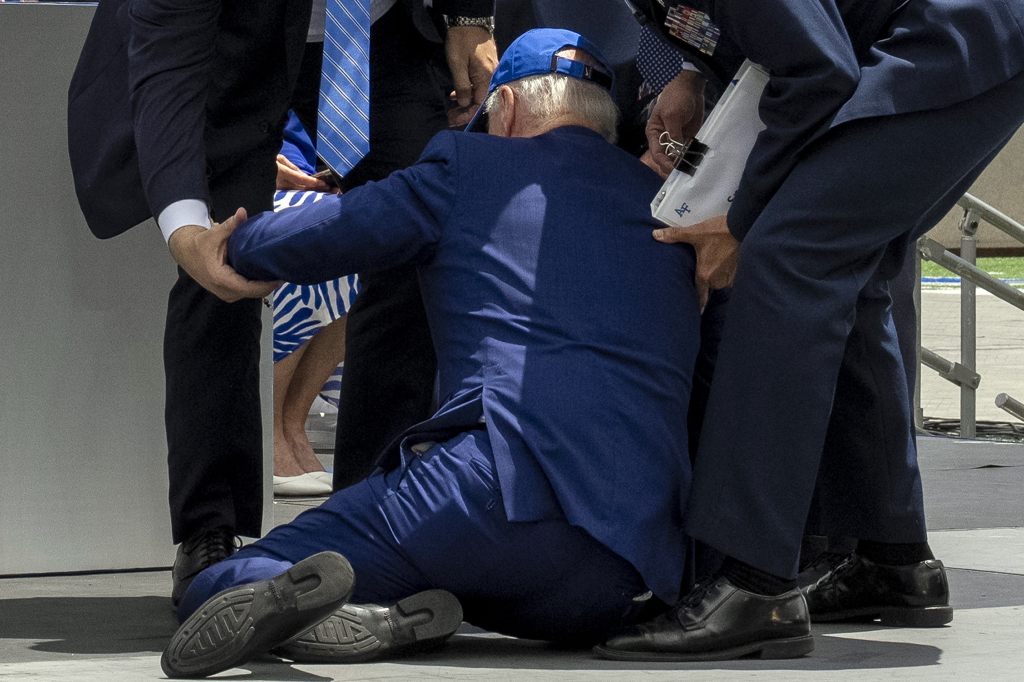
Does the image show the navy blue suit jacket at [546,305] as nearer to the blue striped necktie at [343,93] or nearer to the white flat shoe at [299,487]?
the blue striped necktie at [343,93]

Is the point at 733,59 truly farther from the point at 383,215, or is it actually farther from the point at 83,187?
the point at 83,187

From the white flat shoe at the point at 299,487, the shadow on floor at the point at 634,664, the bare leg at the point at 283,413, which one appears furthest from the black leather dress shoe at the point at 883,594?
the bare leg at the point at 283,413

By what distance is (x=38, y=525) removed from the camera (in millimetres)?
3998

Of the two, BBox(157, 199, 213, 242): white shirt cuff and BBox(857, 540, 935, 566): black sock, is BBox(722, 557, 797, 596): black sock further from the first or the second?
BBox(157, 199, 213, 242): white shirt cuff

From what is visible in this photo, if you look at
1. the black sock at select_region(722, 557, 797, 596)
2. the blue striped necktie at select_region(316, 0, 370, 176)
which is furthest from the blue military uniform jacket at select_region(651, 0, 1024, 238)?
the blue striped necktie at select_region(316, 0, 370, 176)

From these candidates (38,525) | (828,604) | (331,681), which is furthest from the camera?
(38,525)

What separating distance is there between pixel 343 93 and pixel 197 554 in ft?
3.06

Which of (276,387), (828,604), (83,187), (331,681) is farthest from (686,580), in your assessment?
(276,387)

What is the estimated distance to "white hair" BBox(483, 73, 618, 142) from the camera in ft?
10.8

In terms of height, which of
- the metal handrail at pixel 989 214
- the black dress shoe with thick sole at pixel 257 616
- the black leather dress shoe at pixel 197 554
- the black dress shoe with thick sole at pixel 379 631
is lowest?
the metal handrail at pixel 989 214

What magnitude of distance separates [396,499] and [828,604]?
36.9 inches

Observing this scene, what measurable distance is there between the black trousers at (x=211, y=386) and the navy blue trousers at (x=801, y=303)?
3.54ft

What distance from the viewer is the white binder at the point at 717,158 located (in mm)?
3150

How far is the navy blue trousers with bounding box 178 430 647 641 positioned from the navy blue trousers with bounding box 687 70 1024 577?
0.63ft
